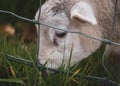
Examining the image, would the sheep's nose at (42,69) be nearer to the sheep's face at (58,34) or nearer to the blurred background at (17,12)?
the sheep's face at (58,34)

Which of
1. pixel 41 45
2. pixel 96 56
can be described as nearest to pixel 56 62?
pixel 41 45

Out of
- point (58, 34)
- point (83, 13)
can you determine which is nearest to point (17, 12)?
point (58, 34)

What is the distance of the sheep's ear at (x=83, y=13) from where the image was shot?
2.49m

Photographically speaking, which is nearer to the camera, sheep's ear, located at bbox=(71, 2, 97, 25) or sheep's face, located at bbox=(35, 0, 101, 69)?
sheep's ear, located at bbox=(71, 2, 97, 25)

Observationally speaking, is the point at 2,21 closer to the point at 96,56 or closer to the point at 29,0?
the point at 29,0

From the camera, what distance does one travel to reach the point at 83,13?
2.55 m

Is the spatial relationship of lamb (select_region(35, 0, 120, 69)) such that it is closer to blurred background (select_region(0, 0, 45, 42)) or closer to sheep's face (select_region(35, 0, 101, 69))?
sheep's face (select_region(35, 0, 101, 69))

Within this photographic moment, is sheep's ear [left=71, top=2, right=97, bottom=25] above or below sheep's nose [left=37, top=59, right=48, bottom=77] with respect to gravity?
above

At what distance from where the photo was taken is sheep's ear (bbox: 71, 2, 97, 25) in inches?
98.0

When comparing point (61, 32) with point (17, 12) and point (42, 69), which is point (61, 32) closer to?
point (42, 69)

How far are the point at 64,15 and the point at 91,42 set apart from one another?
0.28 meters

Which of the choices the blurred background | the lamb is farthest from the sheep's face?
the blurred background

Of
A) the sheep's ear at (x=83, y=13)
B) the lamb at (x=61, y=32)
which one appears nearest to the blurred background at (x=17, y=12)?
the lamb at (x=61, y=32)

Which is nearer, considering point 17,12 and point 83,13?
point 83,13
